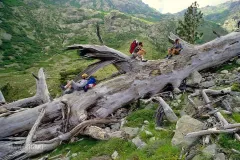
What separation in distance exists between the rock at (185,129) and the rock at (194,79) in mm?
6493

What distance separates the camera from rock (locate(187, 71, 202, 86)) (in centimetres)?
1827

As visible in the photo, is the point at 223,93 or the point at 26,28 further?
the point at 26,28

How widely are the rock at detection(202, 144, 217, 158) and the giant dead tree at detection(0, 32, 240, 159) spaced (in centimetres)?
514

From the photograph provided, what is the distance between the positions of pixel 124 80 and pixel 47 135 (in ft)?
19.6

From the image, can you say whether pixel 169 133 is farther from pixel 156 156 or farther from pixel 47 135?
pixel 47 135

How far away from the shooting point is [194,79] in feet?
60.4

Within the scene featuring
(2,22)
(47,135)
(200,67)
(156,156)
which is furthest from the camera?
(2,22)

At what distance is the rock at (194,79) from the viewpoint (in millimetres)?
18266

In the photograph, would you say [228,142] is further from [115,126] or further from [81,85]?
[81,85]

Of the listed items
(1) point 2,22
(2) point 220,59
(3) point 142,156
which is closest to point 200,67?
(2) point 220,59

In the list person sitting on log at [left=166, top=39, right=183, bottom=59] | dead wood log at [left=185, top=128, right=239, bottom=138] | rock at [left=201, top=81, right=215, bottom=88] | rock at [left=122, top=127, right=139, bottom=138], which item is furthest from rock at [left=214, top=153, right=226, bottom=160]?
person sitting on log at [left=166, top=39, right=183, bottom=59]

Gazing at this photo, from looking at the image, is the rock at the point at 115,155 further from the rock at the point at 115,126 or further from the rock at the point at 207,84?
the rock at the point at 207,84

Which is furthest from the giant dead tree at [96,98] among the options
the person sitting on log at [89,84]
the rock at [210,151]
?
the rock at [210,151]

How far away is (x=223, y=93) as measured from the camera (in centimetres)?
1437
